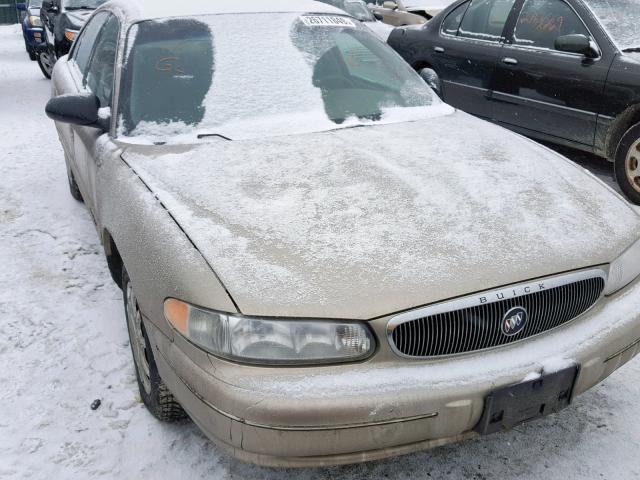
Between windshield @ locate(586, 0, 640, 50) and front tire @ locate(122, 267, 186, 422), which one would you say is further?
windshield @ locate(586, 0, 640, 50)

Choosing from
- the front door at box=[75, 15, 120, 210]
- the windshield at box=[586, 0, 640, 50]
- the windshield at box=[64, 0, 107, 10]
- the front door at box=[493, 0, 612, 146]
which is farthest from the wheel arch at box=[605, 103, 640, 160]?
the windshield at box=[64, 0, 107, 10]

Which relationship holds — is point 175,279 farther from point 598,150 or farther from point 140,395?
point 598,150

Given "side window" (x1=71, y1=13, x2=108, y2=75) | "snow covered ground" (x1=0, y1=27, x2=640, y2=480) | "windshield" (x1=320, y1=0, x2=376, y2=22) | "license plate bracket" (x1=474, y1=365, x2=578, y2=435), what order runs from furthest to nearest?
"windshield" (x1=320, y1=0, x2=376, y2=22), "side window" (x1=71, y1=13, x2=108, y2=75), "snow covered ground" (x1=0, y1=27, x2=640, y2=480), "license plate bracket" (x1=474, y1=365, x2=578, y2=435)

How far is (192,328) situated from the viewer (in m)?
1.88

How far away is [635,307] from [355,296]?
1.04 meters

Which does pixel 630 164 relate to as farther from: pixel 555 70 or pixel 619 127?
pixel 555 70

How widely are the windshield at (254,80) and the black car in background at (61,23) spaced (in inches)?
206

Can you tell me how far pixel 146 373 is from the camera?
250cm

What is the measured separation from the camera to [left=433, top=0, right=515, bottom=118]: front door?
18.8 ft

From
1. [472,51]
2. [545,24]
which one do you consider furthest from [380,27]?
[545,24]

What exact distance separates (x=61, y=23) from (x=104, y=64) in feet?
20.8

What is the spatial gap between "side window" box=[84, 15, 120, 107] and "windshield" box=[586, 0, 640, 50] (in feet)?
11.9

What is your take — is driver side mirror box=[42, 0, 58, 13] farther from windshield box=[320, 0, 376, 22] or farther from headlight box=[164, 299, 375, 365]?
headlight box=[164, 299, 375, 365]

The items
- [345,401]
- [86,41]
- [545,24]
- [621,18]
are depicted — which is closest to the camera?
[345,401]
